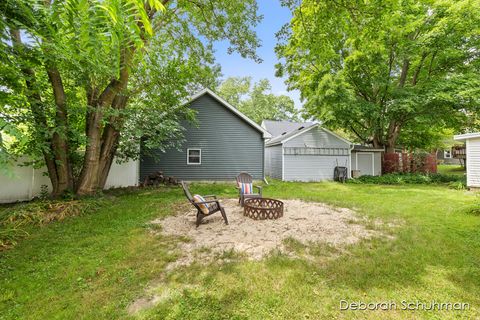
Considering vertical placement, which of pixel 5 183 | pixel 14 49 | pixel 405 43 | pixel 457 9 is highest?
pixel 457 9

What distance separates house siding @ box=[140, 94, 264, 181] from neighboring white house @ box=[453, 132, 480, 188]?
9.30m

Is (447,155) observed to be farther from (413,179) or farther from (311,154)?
(311,154)

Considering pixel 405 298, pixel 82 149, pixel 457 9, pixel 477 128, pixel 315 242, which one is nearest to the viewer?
pixel 405 298

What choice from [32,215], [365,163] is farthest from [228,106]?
[365,163]

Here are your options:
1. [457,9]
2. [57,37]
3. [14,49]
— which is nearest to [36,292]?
[57,37]

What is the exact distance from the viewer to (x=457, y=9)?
11.0 m

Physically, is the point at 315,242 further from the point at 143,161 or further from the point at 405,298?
the point at 143,161

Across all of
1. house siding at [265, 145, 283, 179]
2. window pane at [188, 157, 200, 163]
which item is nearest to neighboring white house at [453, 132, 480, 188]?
house siding at [265, 145, 283, 179]

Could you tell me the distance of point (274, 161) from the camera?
1572 centimetres

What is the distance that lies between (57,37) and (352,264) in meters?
4.75

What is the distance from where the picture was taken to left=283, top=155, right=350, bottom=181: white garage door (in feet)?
46.1

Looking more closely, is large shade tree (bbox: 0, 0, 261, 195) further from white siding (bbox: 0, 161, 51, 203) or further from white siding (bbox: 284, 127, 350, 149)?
white siding (bbox: 284, 127, 350, 149)

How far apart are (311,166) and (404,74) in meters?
8.53

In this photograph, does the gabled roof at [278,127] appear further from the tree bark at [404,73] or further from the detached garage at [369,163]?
the tree bark at [404,73]
